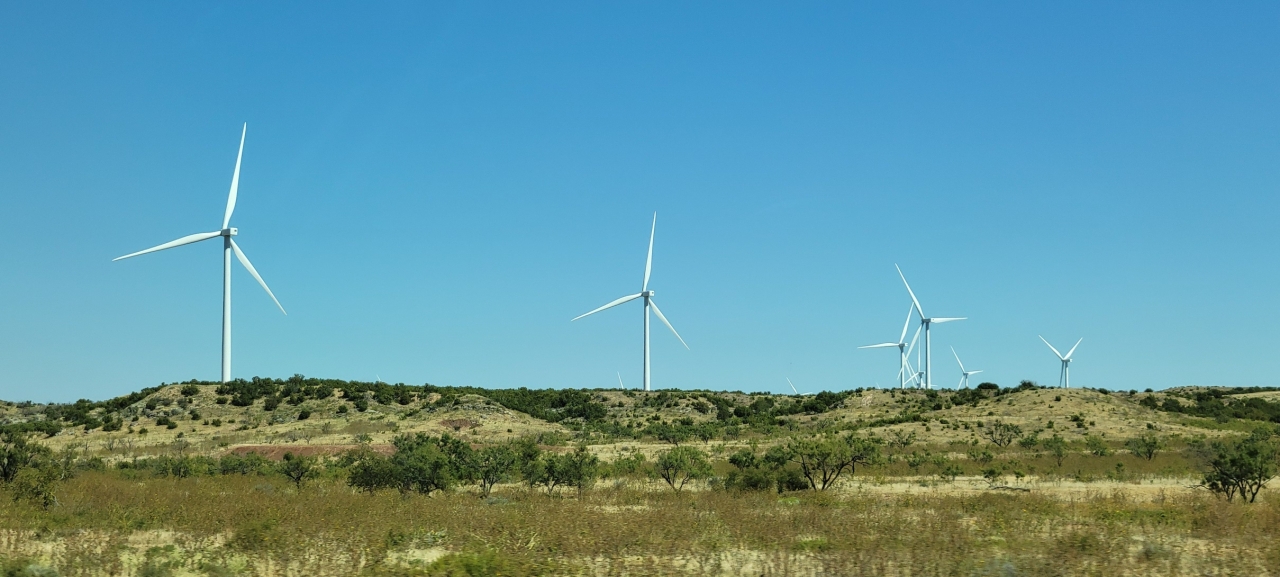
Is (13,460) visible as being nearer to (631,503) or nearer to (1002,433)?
(631,503)

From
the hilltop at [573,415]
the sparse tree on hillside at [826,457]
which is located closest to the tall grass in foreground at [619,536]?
the sparse tree on hillside at [826,457]

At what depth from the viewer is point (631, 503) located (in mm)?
31953

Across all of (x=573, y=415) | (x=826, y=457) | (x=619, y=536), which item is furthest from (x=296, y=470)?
(x=573, y=415)

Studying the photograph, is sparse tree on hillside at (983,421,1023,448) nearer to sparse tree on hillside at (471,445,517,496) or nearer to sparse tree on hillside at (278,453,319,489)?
sparse tree on hillside at (471,445,517,496)

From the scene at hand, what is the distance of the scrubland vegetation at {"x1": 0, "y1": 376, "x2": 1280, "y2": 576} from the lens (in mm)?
17984

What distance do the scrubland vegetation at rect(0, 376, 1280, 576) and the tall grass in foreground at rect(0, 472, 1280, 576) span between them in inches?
3.9

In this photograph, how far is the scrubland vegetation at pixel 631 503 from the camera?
17984 millimetres

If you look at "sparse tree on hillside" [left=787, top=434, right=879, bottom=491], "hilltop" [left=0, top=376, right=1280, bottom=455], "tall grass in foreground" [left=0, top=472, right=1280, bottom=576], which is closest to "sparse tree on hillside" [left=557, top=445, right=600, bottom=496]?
"tall grass in foreground" [left=0, top=472, right=1280, bottom=576]

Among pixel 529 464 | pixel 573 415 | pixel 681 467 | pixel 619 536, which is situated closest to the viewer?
pixel 619 536

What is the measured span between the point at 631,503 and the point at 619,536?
11.7m

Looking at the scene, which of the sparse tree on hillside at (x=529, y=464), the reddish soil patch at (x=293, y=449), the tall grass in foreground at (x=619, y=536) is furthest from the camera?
the reddish soil patch at (x=293, y=449)

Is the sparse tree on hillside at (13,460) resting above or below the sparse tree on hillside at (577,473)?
above

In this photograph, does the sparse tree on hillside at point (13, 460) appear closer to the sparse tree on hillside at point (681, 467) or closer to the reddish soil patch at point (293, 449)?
the sparse tree on hillside at point (681, 467)

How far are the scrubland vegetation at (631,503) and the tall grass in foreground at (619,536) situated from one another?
0.32ft
